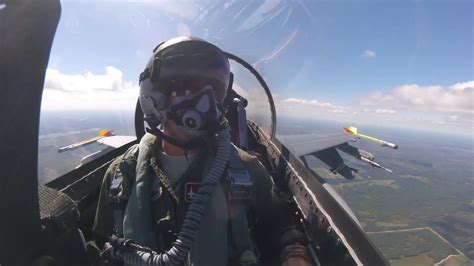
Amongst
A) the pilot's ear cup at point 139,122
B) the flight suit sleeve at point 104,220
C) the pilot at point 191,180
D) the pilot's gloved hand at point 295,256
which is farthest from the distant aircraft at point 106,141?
the pilot's gloved hand at point 295,256

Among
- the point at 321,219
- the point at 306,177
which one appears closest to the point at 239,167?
the point at 321,219

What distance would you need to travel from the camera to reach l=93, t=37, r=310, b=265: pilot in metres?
1.69

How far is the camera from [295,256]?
1.85 metres

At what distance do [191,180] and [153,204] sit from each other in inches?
11.1

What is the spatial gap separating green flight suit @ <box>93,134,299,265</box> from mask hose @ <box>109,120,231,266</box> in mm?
123

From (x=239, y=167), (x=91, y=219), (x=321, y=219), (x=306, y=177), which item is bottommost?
(x=91, y=219)

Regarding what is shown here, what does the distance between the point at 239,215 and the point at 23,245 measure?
1.10 meters

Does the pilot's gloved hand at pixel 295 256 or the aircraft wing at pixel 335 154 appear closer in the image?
the pilot's gloved hand at pixel 295 256

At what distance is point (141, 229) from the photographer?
167 centimetres

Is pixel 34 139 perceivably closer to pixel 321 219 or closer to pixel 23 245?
pixel 23 245

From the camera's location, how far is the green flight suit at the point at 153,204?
171 centimetres

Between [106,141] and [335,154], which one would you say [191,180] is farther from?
[335,154]

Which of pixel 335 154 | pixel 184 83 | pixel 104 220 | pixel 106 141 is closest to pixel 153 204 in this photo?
pixel 104 220

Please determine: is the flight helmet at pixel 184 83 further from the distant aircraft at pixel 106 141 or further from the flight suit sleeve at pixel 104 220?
the distant aircraft at pixel 106 141
